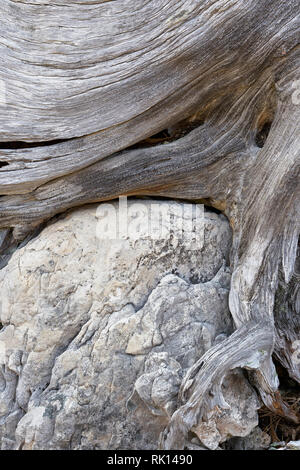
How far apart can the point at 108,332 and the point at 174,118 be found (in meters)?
1.37

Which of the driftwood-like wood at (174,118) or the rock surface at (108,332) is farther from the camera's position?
the driftwood-like wood at (174,118)

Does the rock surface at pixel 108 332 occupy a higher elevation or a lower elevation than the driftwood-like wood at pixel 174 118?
lower

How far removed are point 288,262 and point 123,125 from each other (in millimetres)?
1313

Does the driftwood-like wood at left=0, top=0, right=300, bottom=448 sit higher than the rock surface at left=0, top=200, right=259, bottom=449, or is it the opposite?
the driftwood-like wood at left=0, top=0, right=300, bottom=448

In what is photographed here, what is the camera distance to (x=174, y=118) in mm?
2850

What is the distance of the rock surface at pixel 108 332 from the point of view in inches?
97.2

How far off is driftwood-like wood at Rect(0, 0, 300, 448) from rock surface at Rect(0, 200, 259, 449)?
15 centimetres

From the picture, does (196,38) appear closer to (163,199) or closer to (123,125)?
(123,125)

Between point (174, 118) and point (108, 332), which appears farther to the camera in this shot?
point (174, 118)

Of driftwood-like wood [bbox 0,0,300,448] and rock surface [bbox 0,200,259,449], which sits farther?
driftwood-like wood [bbox 0,0,300,448]

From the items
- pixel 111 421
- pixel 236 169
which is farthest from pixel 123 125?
pixel 111 421

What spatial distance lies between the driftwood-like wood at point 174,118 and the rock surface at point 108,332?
0.51 feet

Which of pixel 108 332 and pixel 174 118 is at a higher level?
pixel 174 118

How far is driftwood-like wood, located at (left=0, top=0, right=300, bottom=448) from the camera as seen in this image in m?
2.60
